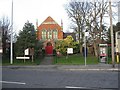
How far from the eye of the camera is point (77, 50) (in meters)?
74.1

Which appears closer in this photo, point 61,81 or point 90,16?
point 61,81

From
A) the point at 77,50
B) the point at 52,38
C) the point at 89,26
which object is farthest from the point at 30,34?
the point at 52,38

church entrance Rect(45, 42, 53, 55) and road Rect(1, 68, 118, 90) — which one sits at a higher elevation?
church entrance Rect(45, 42, 53, 55)

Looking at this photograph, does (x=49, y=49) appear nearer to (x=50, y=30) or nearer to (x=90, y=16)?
(x=50, y=30)

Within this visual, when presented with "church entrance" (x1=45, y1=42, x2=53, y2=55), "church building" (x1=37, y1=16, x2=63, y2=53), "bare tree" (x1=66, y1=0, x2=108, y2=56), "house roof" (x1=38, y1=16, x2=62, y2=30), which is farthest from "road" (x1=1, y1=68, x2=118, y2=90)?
"house roof" (x1=38, y1=16, x2=62, y2=30)

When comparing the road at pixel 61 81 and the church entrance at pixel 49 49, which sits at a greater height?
the church entrance at pixel 49 49

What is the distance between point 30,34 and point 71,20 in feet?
64.5

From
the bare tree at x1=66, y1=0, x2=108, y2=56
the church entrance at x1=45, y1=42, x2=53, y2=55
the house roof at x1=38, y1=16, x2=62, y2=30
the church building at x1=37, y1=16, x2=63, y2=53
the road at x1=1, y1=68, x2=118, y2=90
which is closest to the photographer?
the road at x1=1, y1=68, x2=118, y2=90

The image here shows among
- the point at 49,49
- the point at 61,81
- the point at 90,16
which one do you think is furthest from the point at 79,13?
the point at 61,81

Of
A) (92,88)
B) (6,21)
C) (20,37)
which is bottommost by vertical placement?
(92,88)

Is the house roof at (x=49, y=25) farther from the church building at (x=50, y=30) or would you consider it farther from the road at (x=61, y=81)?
the road at (x=61, y=81)

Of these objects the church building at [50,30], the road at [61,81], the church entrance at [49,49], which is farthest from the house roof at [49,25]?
the road at [61,81]

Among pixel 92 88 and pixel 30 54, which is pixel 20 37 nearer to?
pixel 30 54

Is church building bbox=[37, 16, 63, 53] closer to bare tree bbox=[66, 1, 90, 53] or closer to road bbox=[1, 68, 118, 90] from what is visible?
bare tree bbox=[66, 1, 90, 53]
